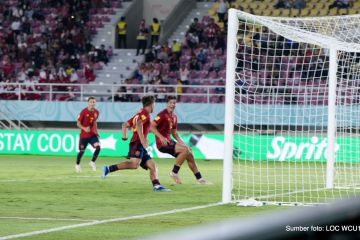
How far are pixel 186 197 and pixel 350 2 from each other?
967 inches

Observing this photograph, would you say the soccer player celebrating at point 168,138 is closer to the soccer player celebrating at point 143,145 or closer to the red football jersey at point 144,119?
the red football jersey at point 144,119

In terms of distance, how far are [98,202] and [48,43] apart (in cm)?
2747

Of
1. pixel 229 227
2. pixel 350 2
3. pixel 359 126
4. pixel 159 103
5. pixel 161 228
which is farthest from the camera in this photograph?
pixel 350 2

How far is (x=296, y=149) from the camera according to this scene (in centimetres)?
2694

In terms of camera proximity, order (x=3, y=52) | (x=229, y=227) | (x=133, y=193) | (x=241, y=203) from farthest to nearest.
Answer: (x=3, y=52), (x=133, y=193), (x=241, y=203), (x=229, y=227)

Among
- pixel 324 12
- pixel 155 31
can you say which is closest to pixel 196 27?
pixel 155 31

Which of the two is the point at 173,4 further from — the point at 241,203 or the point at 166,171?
the point at 241,203

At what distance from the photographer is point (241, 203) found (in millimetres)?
13328

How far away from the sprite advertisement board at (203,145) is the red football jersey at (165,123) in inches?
228

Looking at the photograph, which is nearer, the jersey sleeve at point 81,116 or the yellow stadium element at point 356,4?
the jersey sleeve at point 81,116

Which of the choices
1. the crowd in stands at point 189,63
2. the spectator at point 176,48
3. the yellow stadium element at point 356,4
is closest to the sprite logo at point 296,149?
the crowd in stands at point 189,63

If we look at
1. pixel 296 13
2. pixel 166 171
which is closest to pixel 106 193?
pixel 166 171

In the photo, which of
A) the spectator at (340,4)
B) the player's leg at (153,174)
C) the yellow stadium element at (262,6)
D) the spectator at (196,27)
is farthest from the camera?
the yellow stadium element at (262,6)

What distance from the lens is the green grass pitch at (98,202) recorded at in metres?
10.3
